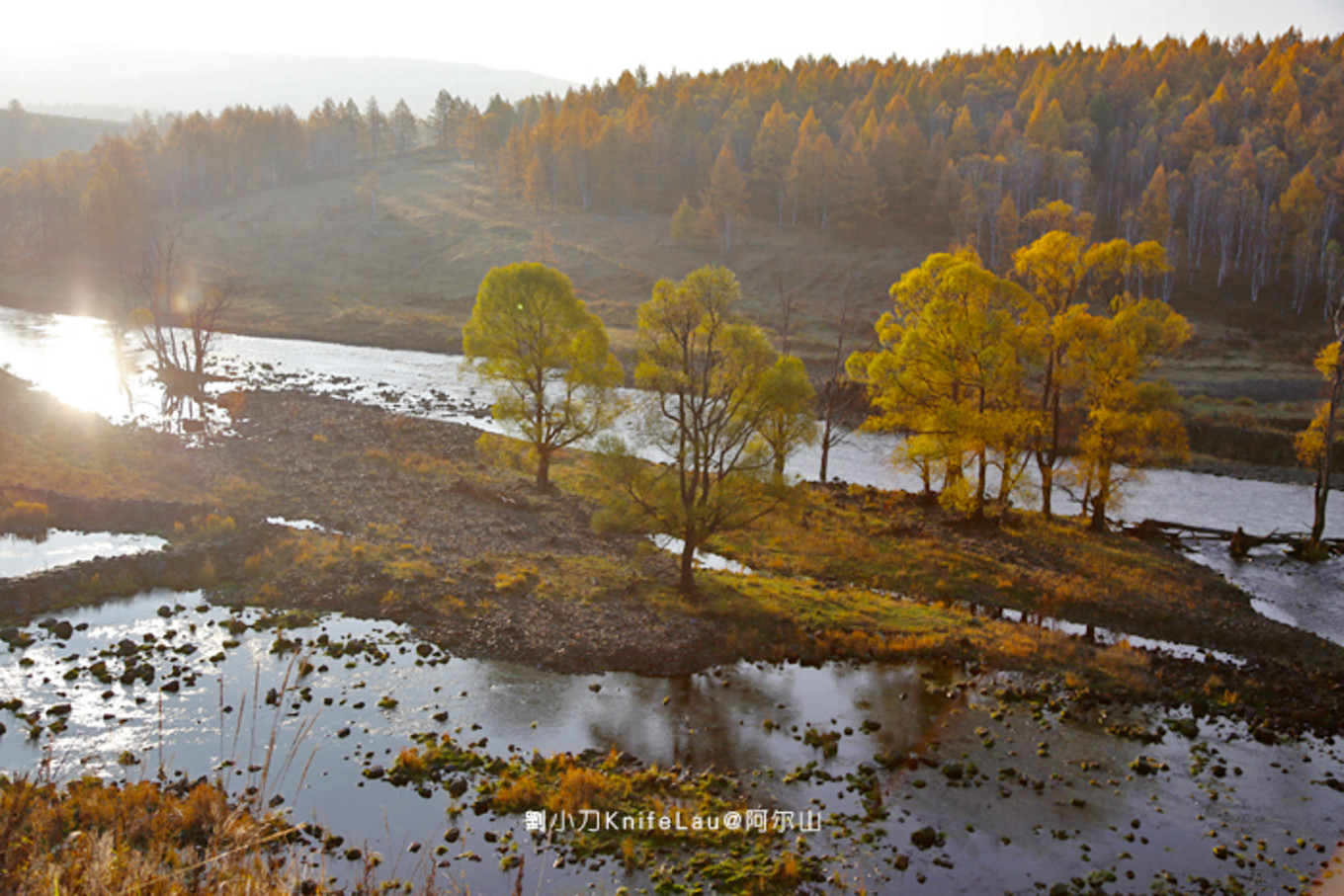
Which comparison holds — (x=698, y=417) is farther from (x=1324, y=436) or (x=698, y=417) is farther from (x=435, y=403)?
(x=435, y=403)

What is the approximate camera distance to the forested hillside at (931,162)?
9800 centimetres

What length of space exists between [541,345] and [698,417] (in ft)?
49.6

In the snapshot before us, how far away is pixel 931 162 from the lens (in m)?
112

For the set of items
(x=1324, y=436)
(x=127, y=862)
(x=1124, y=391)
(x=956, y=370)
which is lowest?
(x=127, y=862)

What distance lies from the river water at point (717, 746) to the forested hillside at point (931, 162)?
8255cm

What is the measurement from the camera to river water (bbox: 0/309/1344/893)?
1641cm

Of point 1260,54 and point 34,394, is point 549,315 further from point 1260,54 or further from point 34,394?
point 1260,54

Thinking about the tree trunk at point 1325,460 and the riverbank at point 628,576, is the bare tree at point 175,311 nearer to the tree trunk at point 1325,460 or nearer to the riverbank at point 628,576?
the riverbank at point 628,576

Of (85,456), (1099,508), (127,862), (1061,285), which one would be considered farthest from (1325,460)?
(85,456)

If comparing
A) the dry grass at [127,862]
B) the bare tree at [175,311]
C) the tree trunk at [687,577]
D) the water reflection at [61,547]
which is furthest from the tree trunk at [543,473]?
the bare tree at [175,311]

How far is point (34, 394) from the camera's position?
5247 centimetres

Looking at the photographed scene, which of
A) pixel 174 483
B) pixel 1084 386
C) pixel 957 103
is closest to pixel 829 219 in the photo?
pixel 957 103

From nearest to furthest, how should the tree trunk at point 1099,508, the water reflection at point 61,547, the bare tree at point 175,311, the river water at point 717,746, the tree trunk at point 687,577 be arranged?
1. the river water at point 717,746
2. the water reflection at point 61,547
3. the tree trunk at point 687,577
4. the tree trunk at point 1099,508
5. the bare tree at point 175,311

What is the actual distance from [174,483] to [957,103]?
13447 centimetres
